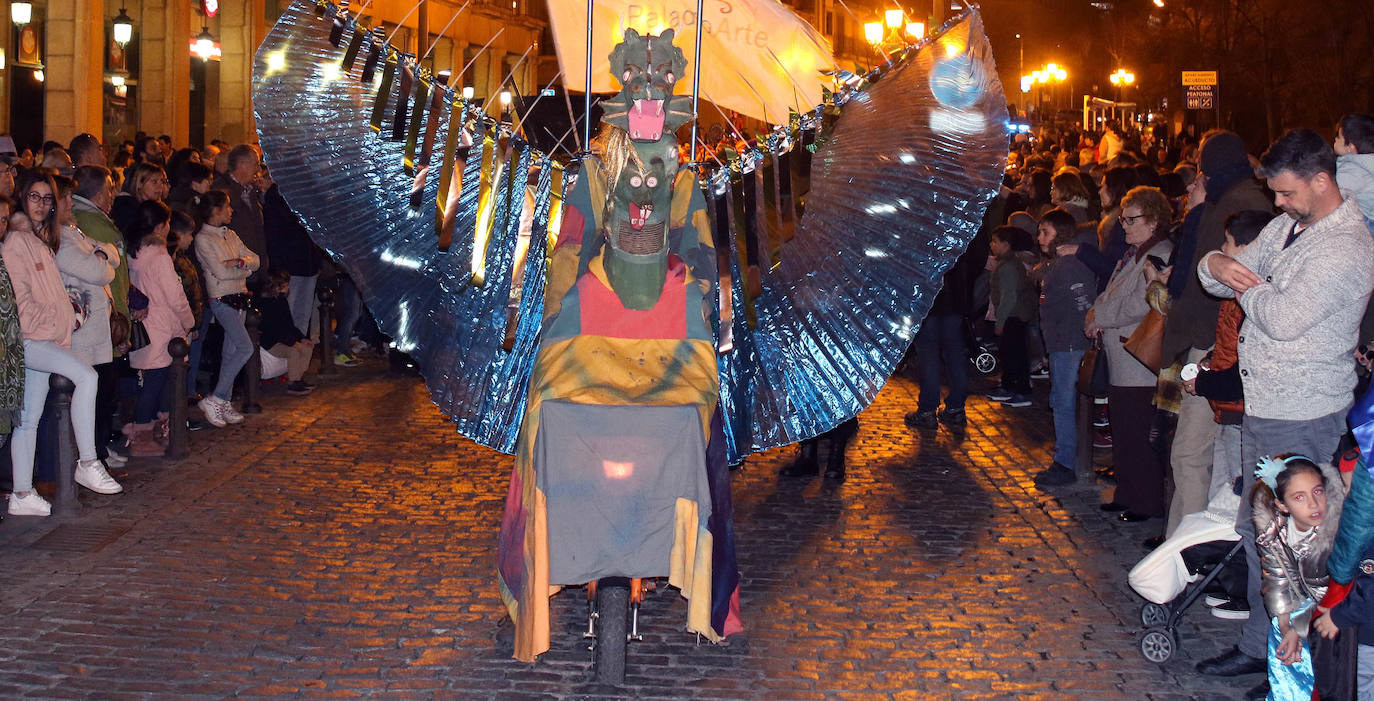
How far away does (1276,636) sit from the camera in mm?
4609

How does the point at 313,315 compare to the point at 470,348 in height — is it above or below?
below

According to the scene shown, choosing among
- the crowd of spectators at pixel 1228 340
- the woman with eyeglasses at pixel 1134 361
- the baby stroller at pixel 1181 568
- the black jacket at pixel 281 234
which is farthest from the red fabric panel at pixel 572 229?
the black jacket at pixel 281 234

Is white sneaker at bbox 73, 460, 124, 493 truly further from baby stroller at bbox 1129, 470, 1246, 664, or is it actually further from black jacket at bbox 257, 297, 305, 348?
baby stroller at bbox 1129, 470, 1246, 664

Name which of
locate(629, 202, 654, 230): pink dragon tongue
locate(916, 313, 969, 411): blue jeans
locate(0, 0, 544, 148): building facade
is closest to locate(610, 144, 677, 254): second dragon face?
locate(629, 202, 654, 230): pink dragon tongue

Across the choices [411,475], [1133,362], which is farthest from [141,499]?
[1133,362]

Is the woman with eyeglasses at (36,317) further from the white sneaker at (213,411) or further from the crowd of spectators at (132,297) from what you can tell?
the white sneaker at (213,411)

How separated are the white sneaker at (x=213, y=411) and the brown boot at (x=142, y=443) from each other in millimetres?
794

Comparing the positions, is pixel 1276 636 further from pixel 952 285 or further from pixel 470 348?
pixel 952 285

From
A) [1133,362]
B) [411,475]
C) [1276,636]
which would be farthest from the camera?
[411,475]

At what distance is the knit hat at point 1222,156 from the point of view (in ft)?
21.7

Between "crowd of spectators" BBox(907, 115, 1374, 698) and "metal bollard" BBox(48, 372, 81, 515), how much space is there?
537cm

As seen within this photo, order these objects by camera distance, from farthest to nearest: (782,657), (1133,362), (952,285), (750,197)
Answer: (952,285)
(1133,362)
(750,197)
(782,657)

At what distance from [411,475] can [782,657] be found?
144 inches

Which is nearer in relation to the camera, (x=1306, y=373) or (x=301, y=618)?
(x=1306, y=373)
